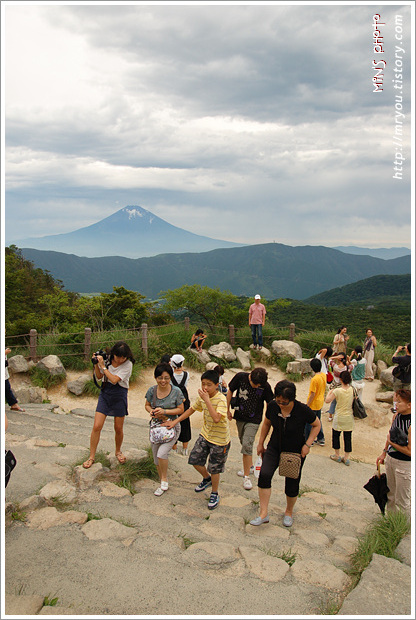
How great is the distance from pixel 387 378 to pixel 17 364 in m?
9.60

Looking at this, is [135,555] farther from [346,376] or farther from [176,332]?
[176,332]

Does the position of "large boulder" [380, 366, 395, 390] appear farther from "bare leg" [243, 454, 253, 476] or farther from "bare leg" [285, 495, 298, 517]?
"bare leg" [285, 495, 298, 517]

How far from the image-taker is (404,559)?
3.16 m

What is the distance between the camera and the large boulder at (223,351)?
39.9 ft

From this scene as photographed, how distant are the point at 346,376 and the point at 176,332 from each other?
7197 mm

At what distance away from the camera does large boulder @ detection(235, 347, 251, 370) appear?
12.0m

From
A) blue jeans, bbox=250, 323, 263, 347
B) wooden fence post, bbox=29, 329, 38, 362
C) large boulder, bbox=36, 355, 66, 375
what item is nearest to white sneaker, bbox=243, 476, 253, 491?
large boulder, bbox=36, 355, 66, 375

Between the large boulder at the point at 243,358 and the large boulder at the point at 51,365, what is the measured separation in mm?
5124

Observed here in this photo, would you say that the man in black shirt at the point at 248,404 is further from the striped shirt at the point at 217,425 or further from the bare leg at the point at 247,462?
the striped shirt at the point at 217,425

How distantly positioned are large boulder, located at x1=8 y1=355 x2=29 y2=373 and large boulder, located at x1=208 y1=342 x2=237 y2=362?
5.23 metres

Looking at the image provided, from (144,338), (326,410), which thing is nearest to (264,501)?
(326,410)

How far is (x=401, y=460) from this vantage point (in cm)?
400

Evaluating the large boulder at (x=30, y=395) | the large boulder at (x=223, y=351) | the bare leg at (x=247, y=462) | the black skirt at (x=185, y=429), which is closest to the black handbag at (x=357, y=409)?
the bare leg at (x=247, y=462)

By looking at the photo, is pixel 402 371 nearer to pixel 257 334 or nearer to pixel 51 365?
pixel 257 334
